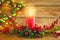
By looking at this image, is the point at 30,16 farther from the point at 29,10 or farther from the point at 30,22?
the point at 29,10

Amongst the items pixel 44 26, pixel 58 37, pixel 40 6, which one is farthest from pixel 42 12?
pixel 58 37

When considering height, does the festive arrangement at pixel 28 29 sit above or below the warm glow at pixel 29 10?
below

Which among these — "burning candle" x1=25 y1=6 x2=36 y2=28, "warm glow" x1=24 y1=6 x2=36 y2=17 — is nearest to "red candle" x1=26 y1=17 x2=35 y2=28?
"burning candle" x1=25 y1=6 x2=36 y2=28

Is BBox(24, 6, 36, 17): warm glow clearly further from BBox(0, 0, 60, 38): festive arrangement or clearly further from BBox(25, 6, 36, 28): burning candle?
BBox(0, 0, 60, 38): festive arrangement

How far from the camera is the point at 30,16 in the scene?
139cm

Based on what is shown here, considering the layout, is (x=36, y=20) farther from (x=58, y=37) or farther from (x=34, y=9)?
(x=58, y=37)

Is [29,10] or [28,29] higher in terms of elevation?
[29,10]

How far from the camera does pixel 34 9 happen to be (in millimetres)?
1543

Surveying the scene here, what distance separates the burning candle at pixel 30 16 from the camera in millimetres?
1375

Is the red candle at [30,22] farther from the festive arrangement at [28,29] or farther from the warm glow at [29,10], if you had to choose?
the warm glow at [29,10]

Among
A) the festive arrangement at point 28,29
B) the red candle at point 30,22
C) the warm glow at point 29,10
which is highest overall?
the warm glow at point 29,10

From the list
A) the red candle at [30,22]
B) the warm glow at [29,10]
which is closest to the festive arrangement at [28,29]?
the red candle at [30,22]

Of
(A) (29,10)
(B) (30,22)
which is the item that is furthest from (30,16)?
(A) (29,10)

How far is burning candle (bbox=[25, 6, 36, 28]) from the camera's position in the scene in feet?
4.51
